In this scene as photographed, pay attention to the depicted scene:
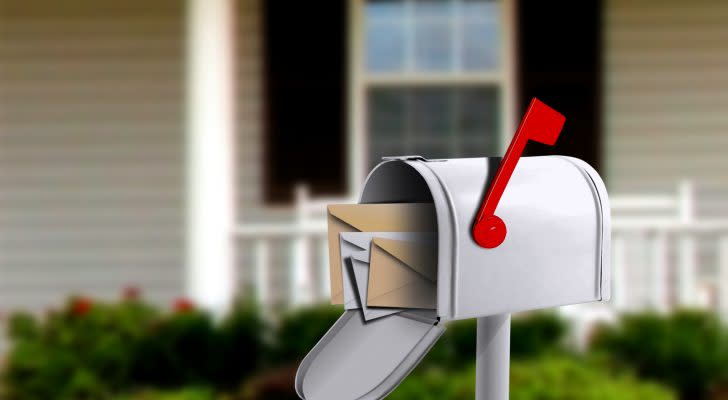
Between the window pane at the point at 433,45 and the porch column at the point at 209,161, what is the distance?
1.86 metres

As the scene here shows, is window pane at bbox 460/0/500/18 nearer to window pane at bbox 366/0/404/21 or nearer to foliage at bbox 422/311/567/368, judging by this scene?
window pane at bbox 366/0/404/21

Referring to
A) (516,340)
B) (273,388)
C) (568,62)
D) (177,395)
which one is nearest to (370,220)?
(273,388)

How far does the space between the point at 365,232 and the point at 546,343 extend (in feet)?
11.3

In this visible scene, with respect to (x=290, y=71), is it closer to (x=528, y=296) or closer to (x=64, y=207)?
(x=64, y=207)

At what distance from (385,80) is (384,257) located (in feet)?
16.9

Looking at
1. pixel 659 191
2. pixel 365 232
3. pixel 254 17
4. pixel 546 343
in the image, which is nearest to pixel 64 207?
pixel 254 17

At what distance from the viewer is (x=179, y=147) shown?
20.9ft

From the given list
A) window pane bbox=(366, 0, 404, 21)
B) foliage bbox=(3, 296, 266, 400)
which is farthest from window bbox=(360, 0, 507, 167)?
foliage bbox=(3, 296, 266, 400)

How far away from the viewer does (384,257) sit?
95cm

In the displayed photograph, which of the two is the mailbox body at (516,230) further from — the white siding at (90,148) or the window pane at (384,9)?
the white siding at (90,148)

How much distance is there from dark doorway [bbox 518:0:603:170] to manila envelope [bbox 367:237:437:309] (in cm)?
497

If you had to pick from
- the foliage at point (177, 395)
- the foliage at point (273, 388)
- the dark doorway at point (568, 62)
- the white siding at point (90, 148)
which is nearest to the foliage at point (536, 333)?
the foliage at point (273, 388)

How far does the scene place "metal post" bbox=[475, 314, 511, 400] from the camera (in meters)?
1.03

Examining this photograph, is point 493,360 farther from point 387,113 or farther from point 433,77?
point 387,113
